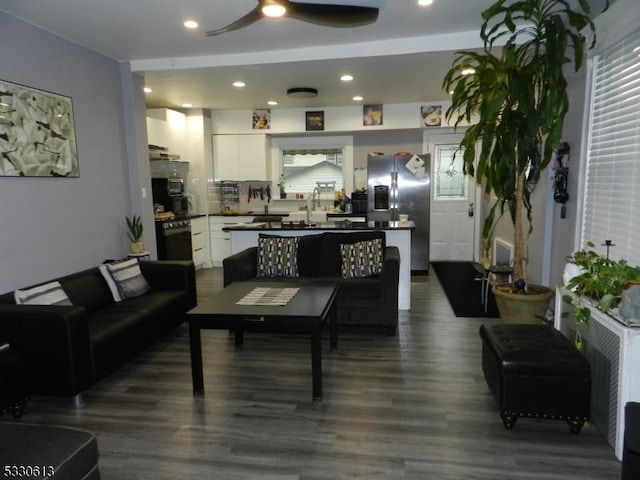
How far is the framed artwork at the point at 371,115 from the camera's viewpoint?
257 inches

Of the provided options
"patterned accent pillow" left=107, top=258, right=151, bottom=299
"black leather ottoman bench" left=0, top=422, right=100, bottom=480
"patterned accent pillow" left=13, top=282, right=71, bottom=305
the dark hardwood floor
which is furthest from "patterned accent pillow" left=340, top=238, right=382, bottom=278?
"black leather ottoman bench" left=0, top=422, right=100, bottom=480

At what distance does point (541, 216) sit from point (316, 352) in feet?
8.82

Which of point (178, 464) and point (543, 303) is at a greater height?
point (543, 303)

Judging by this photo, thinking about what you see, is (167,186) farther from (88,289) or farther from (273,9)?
(273,9)

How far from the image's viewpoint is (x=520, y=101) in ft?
9.59

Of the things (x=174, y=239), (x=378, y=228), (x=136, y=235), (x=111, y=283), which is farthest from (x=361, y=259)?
(x=174, y=239)

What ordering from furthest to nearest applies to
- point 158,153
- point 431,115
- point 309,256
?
point 431,115
point 158,153
point 309,256

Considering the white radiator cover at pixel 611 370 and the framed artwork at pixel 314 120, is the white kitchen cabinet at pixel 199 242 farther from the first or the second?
the white radiator cover at pixel 611 370

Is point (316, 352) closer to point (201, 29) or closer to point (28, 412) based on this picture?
point (28, 412)

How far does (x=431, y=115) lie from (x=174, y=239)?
168 inches

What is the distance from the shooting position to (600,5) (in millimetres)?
2914

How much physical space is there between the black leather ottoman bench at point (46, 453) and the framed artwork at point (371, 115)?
589 cm

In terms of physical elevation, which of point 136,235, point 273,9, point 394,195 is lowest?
point 136,235

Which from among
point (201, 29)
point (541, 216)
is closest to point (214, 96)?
point (201, 29)
